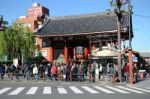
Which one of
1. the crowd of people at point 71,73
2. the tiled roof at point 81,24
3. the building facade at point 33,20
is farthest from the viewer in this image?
the building facade at point 33,20

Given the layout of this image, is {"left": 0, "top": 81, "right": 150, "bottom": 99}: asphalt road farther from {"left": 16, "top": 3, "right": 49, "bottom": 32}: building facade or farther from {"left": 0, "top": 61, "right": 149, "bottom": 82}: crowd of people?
{"left": 16, "top": 3, "right": 49, "bottom": 32}: building facade

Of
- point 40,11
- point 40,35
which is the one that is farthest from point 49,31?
point 40,11

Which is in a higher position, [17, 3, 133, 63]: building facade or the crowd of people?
[17, 3, 133, 63]: building facade

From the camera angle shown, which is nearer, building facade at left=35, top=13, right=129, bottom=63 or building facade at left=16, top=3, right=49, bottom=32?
building facade at left=35, top=13, right=129, bottom=63

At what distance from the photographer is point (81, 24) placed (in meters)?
39.2

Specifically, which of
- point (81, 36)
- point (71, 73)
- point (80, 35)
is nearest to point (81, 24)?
point (81, 36)

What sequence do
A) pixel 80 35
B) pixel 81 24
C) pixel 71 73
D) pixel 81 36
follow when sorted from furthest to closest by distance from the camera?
pixel 81 24 < pixel 81 36 < pixel 80 35 < pixel 71 73

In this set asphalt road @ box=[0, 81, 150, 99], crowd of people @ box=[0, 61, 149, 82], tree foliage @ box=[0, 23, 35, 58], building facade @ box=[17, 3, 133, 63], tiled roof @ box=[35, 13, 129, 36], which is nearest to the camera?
asphalt road @ box=[0, 81, 150, 99]

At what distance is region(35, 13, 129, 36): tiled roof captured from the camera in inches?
1433

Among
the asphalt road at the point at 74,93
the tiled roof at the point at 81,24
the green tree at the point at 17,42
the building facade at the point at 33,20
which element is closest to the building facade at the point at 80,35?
the tiled roof at the point at 81,24

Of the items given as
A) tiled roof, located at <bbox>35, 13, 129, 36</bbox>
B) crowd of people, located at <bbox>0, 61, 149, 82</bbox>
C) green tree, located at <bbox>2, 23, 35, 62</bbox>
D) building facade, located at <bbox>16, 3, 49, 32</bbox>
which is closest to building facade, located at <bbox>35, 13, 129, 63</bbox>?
tiled roof, located at <bbox>35, 13, 129, 36</bbox>

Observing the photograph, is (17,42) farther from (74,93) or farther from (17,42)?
(74,93)

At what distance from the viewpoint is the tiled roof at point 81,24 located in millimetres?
36406

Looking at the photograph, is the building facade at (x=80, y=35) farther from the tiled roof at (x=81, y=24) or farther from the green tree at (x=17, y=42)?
the green tree at (x=17, y=42)
